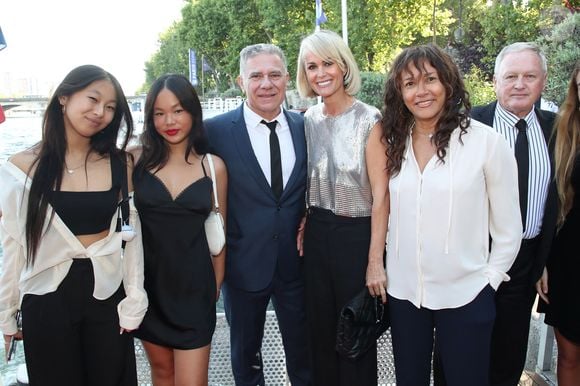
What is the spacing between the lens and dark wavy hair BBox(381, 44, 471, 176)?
7.61ft

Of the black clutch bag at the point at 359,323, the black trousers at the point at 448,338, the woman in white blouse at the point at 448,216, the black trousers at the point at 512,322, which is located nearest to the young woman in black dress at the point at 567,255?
the black trousers at the point at 512,322

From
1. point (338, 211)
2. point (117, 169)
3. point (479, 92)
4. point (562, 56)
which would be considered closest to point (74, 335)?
point (117, 169)

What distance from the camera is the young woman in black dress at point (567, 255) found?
2754 mm

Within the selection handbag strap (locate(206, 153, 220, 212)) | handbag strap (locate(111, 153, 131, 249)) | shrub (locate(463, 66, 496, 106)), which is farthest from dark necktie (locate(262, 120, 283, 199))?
shrub (locate(463, 66, 496, 106))

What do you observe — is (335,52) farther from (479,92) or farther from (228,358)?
(479,92)

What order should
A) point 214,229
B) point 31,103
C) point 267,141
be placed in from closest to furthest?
point 214,229 → point 267,141 → point 31,103

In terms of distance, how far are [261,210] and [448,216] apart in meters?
1.12

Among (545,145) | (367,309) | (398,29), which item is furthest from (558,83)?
(398,29)

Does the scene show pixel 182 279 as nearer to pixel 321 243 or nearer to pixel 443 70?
pixel 321 243

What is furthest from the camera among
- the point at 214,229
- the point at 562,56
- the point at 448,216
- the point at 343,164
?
the point at 562,56

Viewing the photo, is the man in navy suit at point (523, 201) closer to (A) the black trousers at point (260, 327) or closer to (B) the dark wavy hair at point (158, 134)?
(A) the black trousers at point (260, 327)

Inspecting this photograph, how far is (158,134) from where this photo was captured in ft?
8.93

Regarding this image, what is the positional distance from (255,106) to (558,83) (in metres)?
3.77

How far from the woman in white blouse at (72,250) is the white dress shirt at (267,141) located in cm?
85
